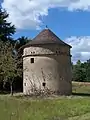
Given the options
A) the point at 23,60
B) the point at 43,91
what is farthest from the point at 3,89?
the point at 43,91

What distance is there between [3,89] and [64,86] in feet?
46.5

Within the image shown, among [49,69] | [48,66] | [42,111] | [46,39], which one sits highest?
[46,39]

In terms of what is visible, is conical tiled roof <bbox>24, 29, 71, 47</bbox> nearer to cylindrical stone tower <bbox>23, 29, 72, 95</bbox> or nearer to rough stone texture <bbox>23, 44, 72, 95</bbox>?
cylindrical stone tower <bbox>23, 29, 72, 95</bbox>

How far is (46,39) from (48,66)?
158 inches

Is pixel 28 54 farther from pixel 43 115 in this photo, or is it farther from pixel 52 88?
pixel 43 115

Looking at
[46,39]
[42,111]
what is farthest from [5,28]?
[42,111]

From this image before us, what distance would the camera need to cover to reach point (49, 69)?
150 feet

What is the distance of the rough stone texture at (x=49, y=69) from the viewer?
45719 millimetres

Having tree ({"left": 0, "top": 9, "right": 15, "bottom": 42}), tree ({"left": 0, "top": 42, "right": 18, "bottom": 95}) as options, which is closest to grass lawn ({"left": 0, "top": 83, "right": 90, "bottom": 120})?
tree ({"left": 0, "top": 42, "right": 18, "bottom": 95})

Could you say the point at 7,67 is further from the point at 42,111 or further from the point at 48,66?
the point at 42,111

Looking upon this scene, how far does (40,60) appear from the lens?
46.2 metres

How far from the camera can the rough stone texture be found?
4572cm

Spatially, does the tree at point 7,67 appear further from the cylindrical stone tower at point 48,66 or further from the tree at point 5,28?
the tree at point 5,28

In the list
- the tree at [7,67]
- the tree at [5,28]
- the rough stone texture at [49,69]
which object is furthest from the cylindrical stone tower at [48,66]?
the tree at [5,28]
